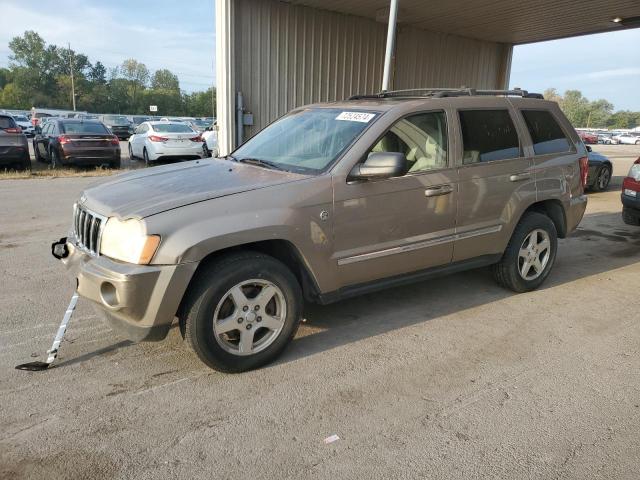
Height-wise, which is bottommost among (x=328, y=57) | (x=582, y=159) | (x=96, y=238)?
(x=96, y=238)

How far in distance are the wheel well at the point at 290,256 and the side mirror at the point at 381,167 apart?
69cm

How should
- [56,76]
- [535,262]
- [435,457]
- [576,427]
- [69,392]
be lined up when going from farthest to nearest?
[56,76], [535,262], [69,392], [576,427], [435,457]

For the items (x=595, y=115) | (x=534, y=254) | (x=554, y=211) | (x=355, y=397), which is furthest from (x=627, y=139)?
(x=355, y=397)

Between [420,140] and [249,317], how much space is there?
2006 mm

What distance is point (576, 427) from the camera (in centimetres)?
294

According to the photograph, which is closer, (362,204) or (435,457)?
(435,457)

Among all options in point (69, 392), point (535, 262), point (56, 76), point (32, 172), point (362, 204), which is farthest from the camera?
point (56, 76)

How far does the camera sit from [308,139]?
4184mm

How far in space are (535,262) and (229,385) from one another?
132 inches

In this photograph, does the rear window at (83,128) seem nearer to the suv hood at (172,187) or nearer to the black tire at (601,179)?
the suv hood at (172,187)

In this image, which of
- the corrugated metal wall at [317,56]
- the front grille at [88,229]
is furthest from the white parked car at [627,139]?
the front grille at [88,229]

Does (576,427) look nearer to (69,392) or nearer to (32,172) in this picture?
(69,392)

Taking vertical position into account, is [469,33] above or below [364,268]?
above

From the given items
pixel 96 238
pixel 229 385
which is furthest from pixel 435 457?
pixel 96 238
